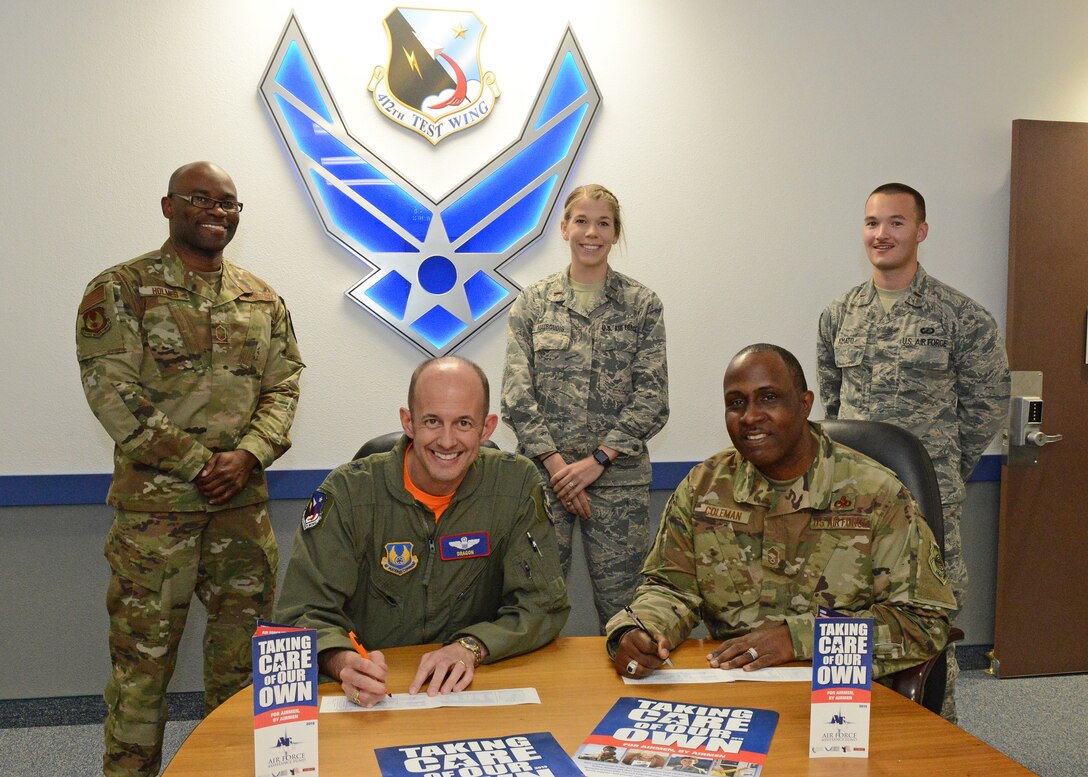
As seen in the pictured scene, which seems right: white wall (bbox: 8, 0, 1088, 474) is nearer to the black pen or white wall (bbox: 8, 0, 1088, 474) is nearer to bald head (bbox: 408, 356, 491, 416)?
bald head (bbox: 408, 356, 491, 416)

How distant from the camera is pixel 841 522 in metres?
1.88

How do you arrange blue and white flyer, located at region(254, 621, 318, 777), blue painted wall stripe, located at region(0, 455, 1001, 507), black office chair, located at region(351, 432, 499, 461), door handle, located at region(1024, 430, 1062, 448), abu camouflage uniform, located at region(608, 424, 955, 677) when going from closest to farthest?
blue and white flyer, located at region(254, 621, 318, 777) → abu camouflage uniform, located at region(608, 424, 955, 677) → black office chair, located at region(351, 432, 499, 461) → blue painted wall stripe, located at region(0, 455, 1001, 507) → door handle, located at region(1024, 430, 1062, 448)

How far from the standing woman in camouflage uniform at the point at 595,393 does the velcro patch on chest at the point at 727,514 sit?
953 millimetres

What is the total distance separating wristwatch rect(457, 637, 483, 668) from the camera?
1682 millimetres

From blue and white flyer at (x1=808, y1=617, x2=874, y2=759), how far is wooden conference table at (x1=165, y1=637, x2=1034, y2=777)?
2 cm

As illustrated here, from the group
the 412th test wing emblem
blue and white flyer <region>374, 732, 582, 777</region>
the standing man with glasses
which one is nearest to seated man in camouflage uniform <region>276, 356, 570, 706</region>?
blue and white flyer <region>374, 732, 582, 777</region>

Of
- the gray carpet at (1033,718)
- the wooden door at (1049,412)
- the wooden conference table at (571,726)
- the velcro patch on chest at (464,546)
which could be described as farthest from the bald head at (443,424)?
the wooden door at (1049,412)

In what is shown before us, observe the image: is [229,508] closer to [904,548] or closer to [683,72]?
[904,548]

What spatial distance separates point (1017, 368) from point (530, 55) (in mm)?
2272

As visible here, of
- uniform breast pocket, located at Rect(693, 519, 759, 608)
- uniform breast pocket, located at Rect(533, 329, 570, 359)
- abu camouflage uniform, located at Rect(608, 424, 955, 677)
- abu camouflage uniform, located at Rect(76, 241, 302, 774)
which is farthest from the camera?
uniform breast pocket, located at Rect(533, 329, 570, 359)

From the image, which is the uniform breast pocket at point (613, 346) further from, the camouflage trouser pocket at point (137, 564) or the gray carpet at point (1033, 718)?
the gray carpet at point (1033, 718)

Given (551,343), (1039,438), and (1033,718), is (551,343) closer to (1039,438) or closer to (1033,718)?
(1039,438)

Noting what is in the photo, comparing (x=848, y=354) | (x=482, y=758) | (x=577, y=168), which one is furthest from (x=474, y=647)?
(x=577, y=168)

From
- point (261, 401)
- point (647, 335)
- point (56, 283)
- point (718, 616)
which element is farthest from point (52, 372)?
point (718, 616)
